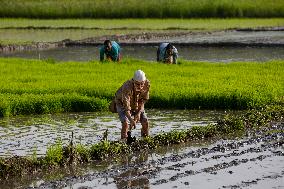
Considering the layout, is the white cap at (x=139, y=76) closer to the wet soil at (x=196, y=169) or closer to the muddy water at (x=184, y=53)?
the wet soil at (x=196, y=169)

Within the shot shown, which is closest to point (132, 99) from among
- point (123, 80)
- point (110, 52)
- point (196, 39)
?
point (123, 80)

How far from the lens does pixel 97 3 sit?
40.8m

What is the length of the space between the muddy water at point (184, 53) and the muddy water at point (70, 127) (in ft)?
32.7

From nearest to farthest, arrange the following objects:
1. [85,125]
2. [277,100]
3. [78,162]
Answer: [78,162] < [85,125] < [277,100]

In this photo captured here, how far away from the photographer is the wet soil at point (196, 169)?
27.4ft

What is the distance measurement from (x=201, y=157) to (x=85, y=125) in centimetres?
292

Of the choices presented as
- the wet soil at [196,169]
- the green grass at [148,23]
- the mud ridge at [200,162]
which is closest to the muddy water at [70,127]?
the wet soil at [196,169]

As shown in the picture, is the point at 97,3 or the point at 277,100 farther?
the point at 97,3

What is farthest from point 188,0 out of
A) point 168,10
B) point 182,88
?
point 182,88

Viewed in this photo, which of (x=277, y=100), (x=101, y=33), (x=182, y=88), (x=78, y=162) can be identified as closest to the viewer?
(x=78, y=162)

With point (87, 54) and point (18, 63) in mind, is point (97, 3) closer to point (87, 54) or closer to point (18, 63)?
point (87, 54)

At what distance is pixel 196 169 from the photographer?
9.09 metres

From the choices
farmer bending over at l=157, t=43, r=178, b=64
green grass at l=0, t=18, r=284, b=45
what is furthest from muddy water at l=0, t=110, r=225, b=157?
green grass at l=0, t=18, r=284, b=45

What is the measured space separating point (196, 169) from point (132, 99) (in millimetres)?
1621
